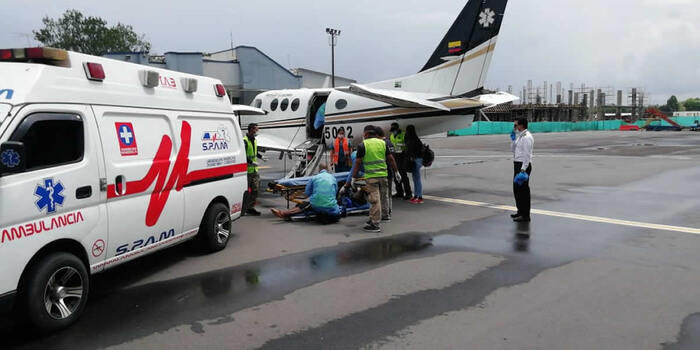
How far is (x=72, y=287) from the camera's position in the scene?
178 inches

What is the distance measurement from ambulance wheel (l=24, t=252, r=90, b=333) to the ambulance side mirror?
89cm

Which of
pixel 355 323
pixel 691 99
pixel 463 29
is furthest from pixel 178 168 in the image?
pixel 691 99

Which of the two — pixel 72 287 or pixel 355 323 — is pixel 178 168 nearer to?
pixel 72 287

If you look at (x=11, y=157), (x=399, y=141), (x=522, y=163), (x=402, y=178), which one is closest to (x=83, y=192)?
(x=11, y=157)

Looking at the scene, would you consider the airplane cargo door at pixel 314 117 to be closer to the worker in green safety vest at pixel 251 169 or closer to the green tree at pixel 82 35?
the worker in green safety vest at pixel 251 169

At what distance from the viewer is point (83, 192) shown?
15.1 ft

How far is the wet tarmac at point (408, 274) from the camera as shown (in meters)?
4.25

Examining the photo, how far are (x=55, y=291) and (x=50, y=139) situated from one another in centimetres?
138

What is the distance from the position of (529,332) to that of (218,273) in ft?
12.2

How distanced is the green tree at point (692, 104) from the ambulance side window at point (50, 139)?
21042cm

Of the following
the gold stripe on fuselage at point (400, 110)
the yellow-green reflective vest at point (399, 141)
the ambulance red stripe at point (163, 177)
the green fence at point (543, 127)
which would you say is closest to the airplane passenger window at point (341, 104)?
the gold stripe on fuselage at point (400, 110)

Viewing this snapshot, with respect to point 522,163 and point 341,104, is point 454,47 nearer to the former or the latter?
point 341,104

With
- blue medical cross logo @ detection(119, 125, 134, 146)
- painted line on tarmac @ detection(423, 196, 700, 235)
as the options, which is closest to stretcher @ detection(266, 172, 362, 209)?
painted line on tarmac @ detection(423, 196, 700, 235)

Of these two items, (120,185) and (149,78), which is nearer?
(120,185)
